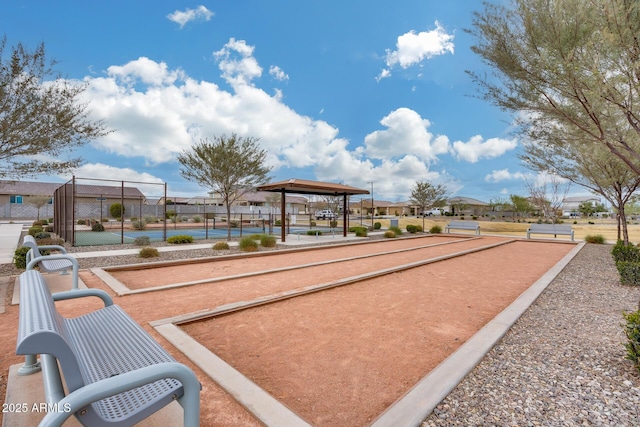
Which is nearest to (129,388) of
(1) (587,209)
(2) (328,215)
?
(2) (328,215)

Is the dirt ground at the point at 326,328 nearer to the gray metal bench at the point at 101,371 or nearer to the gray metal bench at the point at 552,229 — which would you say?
the gray metal bench at the point at 101,371

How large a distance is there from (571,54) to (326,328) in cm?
565

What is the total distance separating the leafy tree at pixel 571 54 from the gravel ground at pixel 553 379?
3.41 meters

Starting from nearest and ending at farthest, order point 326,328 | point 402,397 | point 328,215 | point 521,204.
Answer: point 402,397 < point 326,328 < point 328,215 < point 521,204

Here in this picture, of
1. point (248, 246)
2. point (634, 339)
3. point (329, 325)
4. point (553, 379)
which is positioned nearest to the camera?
point (553, 379)

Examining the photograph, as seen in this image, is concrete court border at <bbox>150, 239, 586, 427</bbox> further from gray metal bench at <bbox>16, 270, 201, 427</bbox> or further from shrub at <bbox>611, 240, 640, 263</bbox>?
shrub at <bbox>611, 240, 640, 263</bbox>

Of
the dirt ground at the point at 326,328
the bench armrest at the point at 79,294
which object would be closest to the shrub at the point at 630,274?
the dirt ground at the point at 326,328

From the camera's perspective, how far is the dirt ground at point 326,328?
107 inches

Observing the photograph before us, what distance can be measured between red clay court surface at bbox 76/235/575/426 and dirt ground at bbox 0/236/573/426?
1 centimetres

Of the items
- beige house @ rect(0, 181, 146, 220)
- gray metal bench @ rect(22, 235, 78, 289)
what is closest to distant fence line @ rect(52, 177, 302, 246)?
beige house @ rect(0, 181, 146, 220)

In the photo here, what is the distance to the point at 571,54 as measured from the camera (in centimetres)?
502

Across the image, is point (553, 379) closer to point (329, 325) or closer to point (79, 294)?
point (329, 325)

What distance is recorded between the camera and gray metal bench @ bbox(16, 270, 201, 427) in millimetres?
1349

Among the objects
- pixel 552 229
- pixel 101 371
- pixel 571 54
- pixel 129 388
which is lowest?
pixel 552 229
